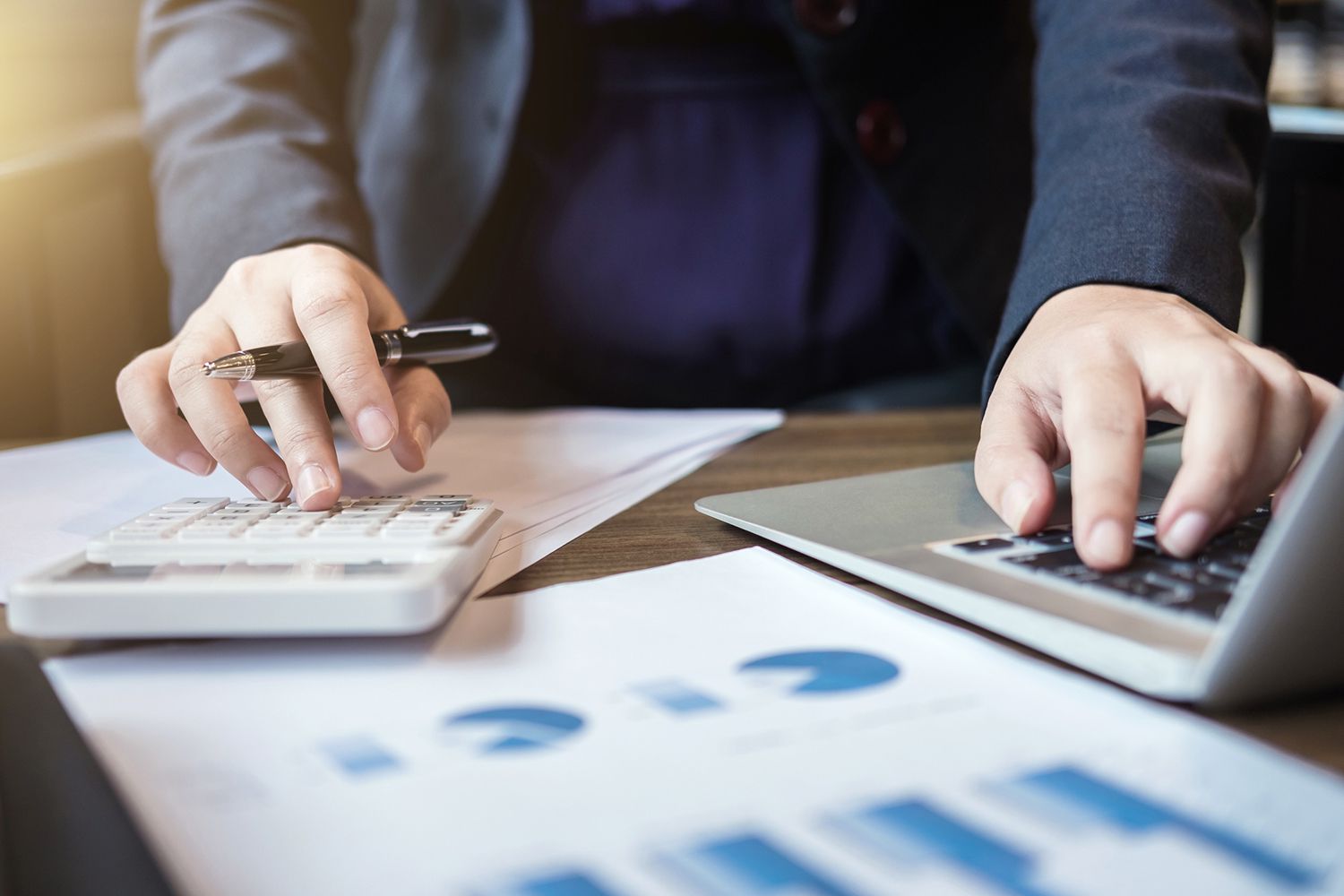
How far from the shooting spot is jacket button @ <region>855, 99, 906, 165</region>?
0.78 m

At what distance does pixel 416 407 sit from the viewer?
21.0 inches

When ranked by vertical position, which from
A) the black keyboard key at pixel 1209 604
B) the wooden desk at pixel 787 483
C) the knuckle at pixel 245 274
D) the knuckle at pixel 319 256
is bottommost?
the wooden desk at pixel 787 483

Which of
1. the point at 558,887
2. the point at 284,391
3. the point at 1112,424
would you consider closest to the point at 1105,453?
the point at 1112,424

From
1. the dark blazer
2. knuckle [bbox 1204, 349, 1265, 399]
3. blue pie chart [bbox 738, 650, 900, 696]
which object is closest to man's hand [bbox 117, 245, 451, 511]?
the dark blazer

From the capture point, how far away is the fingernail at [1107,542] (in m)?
0.30

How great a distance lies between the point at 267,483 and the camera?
1.49ft

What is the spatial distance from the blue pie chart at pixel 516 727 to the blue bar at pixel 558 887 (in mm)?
55

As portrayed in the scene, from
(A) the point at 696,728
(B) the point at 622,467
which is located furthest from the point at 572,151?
(A) the point at 696,728

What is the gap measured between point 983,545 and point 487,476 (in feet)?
0.95

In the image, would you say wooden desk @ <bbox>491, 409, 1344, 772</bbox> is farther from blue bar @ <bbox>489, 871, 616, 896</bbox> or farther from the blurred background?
the blurred background

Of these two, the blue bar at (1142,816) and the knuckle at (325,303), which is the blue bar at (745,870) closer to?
the blue bar at (1142,816)

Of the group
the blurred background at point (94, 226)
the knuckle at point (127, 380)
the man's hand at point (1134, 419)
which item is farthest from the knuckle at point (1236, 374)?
the blurred background at point (94, 226)

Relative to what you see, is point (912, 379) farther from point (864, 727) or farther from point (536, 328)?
point (864, 727)

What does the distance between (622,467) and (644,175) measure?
40 cm
